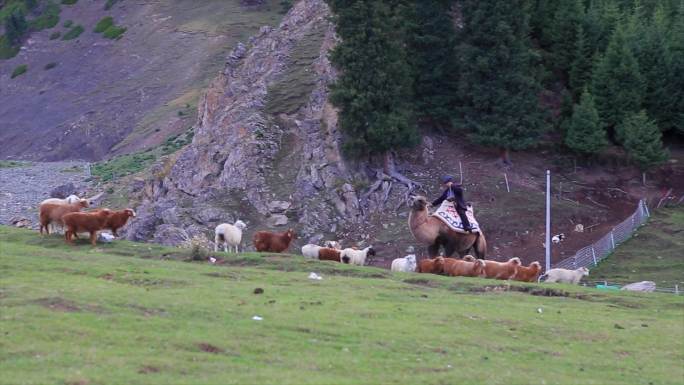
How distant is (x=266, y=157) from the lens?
4906 centimetres

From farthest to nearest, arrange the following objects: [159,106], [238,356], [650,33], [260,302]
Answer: [159,106] < [650,33] < [260,302] < [238,356]

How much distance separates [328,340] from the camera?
57.5 feet

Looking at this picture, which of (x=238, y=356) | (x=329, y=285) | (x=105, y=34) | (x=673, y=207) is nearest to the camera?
(x=238, y=356)

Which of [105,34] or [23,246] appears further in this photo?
[105,34]

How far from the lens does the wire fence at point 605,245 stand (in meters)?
40.8

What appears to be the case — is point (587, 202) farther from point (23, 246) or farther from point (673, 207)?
point (23, 246)

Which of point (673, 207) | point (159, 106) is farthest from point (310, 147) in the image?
point (159, 106)

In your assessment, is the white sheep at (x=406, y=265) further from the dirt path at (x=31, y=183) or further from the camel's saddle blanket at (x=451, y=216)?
the dirt path at (x=31, y=183)

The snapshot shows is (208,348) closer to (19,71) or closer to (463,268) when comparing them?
(463,268)

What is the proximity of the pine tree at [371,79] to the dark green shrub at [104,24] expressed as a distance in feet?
222

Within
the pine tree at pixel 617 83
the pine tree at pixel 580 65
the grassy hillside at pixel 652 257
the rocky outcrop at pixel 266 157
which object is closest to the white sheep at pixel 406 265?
the grassy hillside at pixel 652 257

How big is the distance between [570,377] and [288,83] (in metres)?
37.5

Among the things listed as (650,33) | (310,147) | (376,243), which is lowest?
(376,243)

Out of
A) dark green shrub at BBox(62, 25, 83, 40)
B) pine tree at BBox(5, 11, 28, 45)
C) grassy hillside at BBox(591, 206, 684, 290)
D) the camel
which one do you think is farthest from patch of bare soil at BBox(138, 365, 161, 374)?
pine tree at BBox(5, 11, 28, 45)
